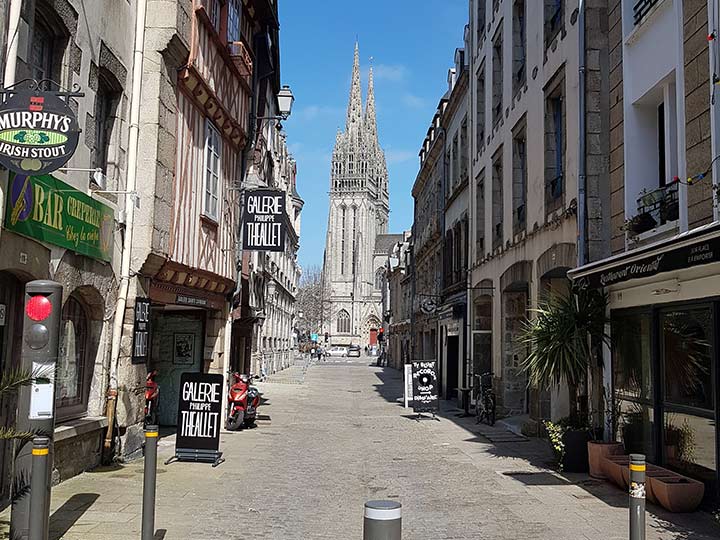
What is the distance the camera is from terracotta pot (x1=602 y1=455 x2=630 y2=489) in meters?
8.83

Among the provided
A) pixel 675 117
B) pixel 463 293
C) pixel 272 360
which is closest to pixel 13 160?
pixel 675 117

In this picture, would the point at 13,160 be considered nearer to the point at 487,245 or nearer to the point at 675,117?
the point at 675,117

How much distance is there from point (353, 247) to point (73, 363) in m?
118

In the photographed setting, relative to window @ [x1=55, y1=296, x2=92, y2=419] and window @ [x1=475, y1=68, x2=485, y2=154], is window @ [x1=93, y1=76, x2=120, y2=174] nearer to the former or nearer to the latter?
window @ [x1=55, y1=296, x2=92, y2=419]

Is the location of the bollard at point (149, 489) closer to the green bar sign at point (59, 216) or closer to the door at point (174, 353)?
the green bar sign at point (59, 216)

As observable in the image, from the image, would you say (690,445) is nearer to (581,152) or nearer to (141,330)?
(581,152)

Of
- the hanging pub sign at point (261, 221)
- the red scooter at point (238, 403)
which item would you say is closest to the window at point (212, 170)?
the hanging pub sign at point (261, 221)

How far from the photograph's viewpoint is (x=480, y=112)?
20.5 m

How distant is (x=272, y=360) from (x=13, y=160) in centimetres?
3302

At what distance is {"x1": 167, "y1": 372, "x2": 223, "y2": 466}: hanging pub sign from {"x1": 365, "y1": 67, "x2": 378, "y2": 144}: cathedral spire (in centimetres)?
12675

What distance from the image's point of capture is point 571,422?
10703mm

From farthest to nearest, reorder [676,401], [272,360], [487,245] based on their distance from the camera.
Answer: [272,360], [487,245], [676,401]

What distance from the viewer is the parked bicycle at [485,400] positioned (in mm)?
16094

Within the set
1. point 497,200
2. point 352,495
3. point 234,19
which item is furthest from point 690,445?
point 234,19
